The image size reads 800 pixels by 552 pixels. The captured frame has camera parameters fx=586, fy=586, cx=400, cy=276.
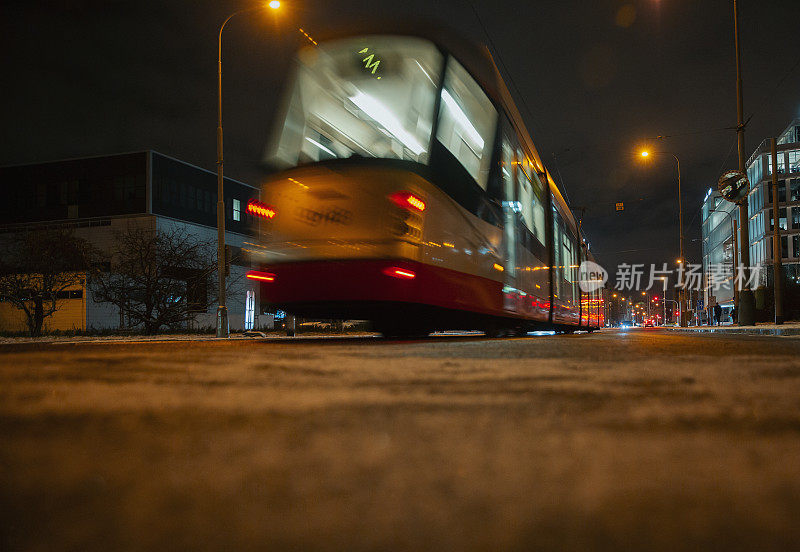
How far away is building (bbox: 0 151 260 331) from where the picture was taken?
43281 mm

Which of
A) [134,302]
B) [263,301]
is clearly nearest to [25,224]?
[134,302]

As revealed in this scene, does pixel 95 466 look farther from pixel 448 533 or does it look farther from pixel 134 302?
pixel 134 302

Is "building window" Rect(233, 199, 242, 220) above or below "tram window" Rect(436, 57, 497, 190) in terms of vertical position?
above

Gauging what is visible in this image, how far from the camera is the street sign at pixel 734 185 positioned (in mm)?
14898

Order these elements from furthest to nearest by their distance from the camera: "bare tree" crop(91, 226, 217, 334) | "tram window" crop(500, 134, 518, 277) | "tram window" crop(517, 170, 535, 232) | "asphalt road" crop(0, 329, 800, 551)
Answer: "bare tree" crop(91, 226, 217, 334), "tram window" crop(517, 170, 535, 232), "tram window" crop(500, 134, 518, 277), "asphalt road" crop(0, 329, 800, 551)

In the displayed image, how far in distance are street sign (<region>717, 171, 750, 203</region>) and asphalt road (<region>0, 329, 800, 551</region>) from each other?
15761 millimetres

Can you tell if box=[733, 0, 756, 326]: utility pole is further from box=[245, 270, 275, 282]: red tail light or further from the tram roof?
box=[245, 270, 275, 282]: red tail light

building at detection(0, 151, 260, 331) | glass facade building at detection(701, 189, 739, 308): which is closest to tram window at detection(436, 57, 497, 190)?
building at detection(0, 151, 260, 331)

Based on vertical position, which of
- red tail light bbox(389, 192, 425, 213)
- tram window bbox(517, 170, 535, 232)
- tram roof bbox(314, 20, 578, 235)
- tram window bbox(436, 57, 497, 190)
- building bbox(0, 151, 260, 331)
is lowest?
red tail light bbox(389, 192, 425, 213)

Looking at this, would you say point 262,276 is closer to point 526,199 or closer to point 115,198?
point 526,199

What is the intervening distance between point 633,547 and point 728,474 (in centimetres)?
26

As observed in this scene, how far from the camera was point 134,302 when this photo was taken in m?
22.8

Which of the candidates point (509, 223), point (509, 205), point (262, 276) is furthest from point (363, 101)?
point (509, 223)

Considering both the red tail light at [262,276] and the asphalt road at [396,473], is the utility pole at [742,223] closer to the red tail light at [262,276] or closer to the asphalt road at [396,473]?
the red tail light at [262,276]
